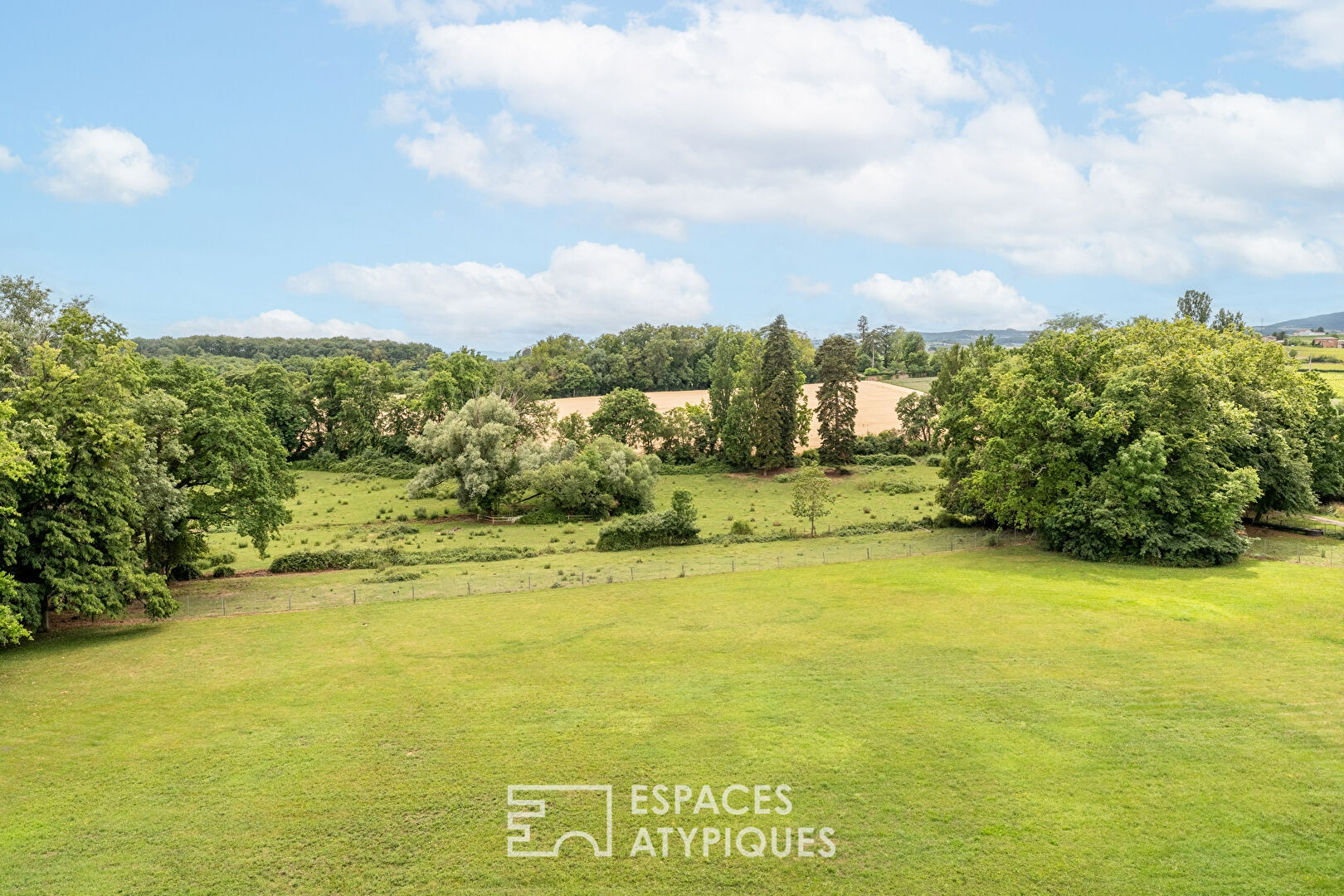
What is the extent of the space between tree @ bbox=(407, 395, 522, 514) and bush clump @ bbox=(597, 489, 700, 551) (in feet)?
51.6

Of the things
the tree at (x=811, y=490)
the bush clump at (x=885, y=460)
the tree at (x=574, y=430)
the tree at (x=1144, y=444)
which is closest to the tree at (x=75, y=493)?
the tree at (x=811, y=490)

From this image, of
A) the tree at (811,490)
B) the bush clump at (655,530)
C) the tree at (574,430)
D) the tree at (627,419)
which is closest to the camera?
the bush clump at (655,530)

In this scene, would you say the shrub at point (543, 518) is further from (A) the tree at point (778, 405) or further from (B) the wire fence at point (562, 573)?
(A) the tree at point (778, 405)

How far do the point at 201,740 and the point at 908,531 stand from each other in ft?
→ 142

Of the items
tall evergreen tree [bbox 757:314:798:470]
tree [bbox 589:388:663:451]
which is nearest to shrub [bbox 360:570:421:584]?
tree [bbox 589:388:663:451]


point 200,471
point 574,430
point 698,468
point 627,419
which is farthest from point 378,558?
point 698,468

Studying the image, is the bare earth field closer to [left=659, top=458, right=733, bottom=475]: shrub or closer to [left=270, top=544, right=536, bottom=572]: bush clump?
[left=659, top=458, right=733, bottom=475]: shrub

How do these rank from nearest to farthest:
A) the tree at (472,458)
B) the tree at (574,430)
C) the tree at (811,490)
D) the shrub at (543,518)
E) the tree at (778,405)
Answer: the tree at (811,490) < the shrub at (543,518) < the tree at (472,458) < the tree at (574,430) < the tree at (778,405)

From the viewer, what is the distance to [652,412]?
87500 mm

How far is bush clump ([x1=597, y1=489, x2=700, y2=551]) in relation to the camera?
51.0m

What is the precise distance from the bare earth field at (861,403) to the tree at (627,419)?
19.8ft

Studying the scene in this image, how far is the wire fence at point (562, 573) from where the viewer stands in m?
36.9

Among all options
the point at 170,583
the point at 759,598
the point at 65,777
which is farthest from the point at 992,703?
the point at 170,583

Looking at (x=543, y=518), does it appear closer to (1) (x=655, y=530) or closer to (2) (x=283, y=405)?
(1) (x=655, y=530)
